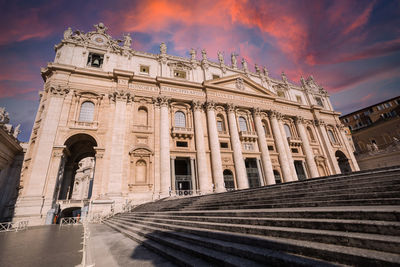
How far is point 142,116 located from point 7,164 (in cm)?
1667

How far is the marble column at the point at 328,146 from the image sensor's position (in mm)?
27422

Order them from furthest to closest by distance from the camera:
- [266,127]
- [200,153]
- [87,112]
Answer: [266,127] → [200,153] → [87,112]

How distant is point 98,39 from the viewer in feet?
75.9

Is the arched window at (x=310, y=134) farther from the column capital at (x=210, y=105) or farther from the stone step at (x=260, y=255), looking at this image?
the stone step at (x=260, y=255)

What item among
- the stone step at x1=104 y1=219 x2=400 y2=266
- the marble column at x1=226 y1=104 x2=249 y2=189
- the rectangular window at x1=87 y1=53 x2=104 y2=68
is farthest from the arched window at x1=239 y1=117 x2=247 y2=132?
the stone step at x1=104 y1=219 x2=400 y2=266

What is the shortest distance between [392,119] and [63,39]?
53171mm

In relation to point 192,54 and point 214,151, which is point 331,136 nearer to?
point 214,151

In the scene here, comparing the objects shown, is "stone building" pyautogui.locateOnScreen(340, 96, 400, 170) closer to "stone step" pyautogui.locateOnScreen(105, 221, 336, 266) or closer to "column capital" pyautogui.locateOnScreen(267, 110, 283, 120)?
"column capital" pyautogui.locateOnScreen(267, 110, 283, 120)

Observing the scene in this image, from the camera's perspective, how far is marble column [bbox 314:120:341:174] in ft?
90.0

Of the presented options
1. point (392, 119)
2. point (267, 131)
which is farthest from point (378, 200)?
point (392, 119)

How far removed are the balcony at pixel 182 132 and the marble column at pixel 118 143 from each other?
5.32 meters

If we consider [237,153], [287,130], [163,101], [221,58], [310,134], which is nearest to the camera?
[163,101]

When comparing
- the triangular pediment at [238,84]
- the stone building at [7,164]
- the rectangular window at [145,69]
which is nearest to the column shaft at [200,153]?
the triangular pediment at [238,84]

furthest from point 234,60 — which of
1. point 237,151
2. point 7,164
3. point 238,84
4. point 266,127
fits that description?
point 7,164
